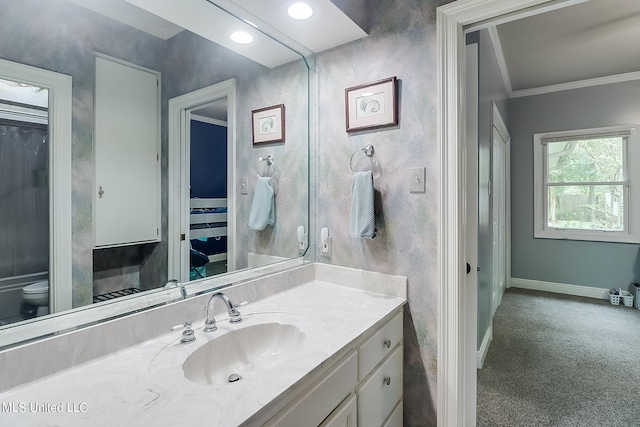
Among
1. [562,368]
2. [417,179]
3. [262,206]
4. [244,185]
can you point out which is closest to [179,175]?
[244,185]

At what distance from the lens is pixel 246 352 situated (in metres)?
1.15

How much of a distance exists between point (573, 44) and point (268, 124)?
2990mm

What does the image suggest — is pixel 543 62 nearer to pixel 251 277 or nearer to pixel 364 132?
pixel 364 132

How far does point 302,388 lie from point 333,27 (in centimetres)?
152

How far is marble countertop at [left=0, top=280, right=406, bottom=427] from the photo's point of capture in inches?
25.9

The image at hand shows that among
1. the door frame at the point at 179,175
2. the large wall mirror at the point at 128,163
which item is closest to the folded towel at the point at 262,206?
the large wall mirror at the point at 128,163

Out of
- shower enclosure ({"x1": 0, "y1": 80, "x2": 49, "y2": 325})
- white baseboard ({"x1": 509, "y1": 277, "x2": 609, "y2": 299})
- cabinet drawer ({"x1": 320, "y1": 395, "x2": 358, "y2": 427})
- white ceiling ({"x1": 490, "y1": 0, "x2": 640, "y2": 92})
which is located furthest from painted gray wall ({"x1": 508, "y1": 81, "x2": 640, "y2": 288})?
shower enclosure ({"x1": 0, "y1": 80, "x2": 49, "y2": 325})

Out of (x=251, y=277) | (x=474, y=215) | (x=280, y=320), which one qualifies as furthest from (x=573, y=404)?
(x=251, y=277)

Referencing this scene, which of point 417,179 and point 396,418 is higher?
point 417,179

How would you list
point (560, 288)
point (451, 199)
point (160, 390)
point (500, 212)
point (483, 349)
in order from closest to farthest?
1. point (160, 390)
2. point (451, 199)
3. point (483, 349)
4. point (500, 212)
5. point (560, 288)

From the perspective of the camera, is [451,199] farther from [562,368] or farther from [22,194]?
[562,368]

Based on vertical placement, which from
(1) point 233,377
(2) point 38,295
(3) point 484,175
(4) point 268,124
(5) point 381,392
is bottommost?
(5) point 381,392

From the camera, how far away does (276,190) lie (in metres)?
1.75

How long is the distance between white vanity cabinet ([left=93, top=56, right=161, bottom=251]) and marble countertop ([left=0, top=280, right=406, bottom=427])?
0.41m
